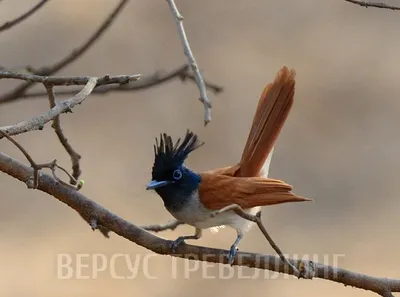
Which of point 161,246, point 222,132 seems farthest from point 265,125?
point 222,132

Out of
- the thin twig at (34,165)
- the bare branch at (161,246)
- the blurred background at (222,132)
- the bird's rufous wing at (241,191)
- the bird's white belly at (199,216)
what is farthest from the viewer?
the blurred background at (222,132)

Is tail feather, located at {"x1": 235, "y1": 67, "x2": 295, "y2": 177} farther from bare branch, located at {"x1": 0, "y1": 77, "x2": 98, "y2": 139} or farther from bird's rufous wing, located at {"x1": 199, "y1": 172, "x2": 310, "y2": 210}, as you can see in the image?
bare branch, located at {"x1": 0, "y1": 77, "x2": 98, "y2": 139}

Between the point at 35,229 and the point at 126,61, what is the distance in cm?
141

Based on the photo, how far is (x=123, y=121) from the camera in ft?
14.7

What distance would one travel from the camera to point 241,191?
1.33 meters

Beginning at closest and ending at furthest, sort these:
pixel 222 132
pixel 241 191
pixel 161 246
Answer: pixel 161 246 < pixel 241 191 < pixel 222 132

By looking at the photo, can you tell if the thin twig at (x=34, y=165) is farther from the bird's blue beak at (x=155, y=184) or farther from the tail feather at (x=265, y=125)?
the tail feather at (x=265, y=125)

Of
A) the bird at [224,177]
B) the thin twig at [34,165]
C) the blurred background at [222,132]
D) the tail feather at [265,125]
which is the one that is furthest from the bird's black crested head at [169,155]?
the blurred background at [222,132]

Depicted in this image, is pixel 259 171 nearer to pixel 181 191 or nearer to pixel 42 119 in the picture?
pixel 181 191

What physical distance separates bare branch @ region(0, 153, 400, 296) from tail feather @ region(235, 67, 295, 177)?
0.28 meters

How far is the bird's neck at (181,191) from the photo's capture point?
1.39 metres

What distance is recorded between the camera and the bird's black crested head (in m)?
1.35

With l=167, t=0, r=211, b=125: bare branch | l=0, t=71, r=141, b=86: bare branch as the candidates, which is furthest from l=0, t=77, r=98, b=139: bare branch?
l=167, t=0, r=211, b=125: bare branch

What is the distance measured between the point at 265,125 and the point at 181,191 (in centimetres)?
21
